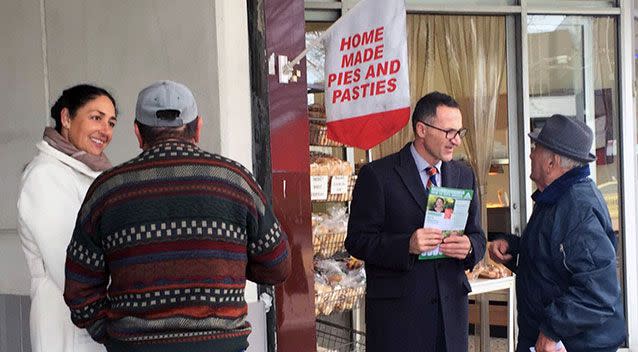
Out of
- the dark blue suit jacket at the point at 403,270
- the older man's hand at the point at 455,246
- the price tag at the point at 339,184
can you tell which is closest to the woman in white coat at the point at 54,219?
the dark blue suit jacket at the point at 403,270

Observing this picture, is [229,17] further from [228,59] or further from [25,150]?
[25,150]

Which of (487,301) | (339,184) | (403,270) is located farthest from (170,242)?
(487,301)

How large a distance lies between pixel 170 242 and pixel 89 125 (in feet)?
3.43

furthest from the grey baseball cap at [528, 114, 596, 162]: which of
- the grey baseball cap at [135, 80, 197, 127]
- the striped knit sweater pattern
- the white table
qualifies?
the white table

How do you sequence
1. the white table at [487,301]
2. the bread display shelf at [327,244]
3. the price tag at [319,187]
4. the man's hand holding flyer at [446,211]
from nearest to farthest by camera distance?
the man's hand holding flyer at [446,211]
the bread display shelf at [327,244]
the price tag at [319,187]
the white table at [487,301]

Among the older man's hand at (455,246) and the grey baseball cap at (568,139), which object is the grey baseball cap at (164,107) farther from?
the grey baseball cap at (568,139)

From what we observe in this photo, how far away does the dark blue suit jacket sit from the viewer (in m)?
3.92

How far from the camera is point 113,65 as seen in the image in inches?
181

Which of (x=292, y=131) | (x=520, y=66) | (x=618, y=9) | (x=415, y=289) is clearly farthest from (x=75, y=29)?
(x=618, y=9)

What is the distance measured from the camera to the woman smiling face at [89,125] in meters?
3.38

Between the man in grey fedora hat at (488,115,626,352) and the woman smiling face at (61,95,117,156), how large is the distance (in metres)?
1.85

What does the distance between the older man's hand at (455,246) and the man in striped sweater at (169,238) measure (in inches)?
54.9

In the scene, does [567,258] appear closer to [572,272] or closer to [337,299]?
[572,272]

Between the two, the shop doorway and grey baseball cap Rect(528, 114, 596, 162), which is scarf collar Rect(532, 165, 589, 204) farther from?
the shop doorway
